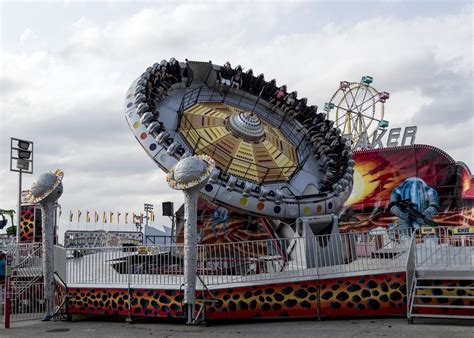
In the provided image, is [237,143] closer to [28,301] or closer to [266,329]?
[28,301]

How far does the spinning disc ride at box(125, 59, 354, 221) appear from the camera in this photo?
1783cm

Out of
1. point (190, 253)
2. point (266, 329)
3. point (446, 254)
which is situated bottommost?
point (266, 329)

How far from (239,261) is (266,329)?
111 inches

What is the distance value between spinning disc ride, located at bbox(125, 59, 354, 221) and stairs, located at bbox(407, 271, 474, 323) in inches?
240

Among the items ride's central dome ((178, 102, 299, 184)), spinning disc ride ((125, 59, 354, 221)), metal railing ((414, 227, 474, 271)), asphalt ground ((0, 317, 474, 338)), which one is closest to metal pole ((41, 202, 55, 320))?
asphalt ground ((0, 317, 474, 338))

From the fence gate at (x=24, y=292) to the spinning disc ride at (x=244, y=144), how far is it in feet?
18.1

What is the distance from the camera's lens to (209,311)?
14164 mm

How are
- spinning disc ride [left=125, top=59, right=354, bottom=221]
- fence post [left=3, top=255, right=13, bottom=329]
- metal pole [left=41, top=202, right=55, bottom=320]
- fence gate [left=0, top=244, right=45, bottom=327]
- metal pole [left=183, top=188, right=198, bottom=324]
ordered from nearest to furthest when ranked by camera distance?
metal pole [left=183, top=188, right=198, bottom=324] → fence post [left=3, top=255, right=13, bottom=329] → fence gate [left=0, top=244, right=45, bottom=327] → metal pole [left=41, top=202, right=55, bottom=320] → spinning disc ride [left=125, top=59, right=354, bottom=221]

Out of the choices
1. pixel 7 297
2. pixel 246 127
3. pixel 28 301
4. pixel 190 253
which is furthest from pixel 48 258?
pixel 246 127

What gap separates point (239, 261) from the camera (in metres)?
15.3

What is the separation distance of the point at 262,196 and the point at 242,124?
4.04 meters

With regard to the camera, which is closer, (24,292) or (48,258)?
(48,258)

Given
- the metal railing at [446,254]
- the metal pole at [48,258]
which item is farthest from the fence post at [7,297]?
the metal railing at [446,254]

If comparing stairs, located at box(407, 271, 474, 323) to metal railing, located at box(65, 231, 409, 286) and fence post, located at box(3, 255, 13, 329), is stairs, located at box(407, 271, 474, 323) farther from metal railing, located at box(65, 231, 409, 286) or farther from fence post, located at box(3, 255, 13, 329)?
fence post, located at box(3, 255, 13, 329)
